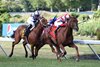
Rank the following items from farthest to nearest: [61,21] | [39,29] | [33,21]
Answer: [33,21]
[39,29]
[61,21]

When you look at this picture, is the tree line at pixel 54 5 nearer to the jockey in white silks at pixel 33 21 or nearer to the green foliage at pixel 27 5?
the green foliage at pixel 27 5

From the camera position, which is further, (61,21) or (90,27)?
(90,27)

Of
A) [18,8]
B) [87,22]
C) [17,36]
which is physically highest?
[17,36]

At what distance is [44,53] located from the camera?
80.5 feet

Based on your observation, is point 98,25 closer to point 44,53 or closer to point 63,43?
point 44,53

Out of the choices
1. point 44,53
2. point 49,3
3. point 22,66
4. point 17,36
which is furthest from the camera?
point 49,3

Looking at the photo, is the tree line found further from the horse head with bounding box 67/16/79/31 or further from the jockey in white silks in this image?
the horse head with bounding box 67/16/79/31

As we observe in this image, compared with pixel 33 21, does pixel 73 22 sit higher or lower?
higher

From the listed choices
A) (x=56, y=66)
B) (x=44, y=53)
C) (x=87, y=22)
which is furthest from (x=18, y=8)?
(x=56, y=66)

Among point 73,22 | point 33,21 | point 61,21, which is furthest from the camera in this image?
point 33,21

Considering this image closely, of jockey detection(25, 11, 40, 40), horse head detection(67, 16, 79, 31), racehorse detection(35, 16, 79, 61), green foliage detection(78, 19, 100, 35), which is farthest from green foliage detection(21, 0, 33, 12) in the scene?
horse head detection(67, 16, 79, 31)

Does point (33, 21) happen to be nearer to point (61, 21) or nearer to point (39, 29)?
point (39, 29)

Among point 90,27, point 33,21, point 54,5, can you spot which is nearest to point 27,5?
point 54,5

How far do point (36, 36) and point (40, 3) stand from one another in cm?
6576
